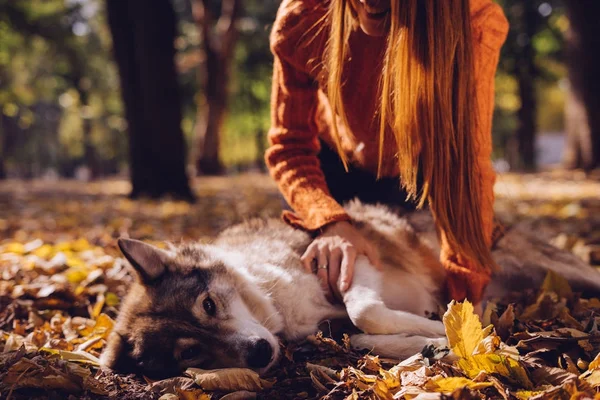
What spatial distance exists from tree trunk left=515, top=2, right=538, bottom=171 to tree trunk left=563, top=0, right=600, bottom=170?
7387 mm

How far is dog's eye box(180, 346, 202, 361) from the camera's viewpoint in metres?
2.66

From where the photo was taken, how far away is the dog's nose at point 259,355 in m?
2.53

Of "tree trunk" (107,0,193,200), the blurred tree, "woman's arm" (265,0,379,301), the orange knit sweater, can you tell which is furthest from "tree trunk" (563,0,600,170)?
the blurred tree

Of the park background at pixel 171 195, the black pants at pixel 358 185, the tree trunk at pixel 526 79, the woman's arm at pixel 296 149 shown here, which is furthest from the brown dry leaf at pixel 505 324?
the tree trunk at pixel 526 79

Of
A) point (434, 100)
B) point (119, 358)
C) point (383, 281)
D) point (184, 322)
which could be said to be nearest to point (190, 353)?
point (184, 322)

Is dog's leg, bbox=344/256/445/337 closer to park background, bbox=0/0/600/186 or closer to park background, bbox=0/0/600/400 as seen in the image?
park background, bbox=0/0/600/400

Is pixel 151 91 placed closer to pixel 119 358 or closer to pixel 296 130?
pixel 296 130

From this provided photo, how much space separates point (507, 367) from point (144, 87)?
8.07 metres

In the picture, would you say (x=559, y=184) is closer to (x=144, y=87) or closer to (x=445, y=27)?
(x=144, y=87)

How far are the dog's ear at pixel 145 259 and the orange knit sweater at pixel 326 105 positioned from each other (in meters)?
0.87

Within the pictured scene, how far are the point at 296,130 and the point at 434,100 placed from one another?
98cm

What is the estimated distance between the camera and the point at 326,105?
3639 millimetres

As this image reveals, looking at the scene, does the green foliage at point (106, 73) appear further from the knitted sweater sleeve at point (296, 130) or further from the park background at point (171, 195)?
the knitted sweater sleeve at point (296, 130)

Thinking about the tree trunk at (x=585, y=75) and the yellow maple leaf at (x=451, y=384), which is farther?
the tree trunk at (x=585, y=75)
